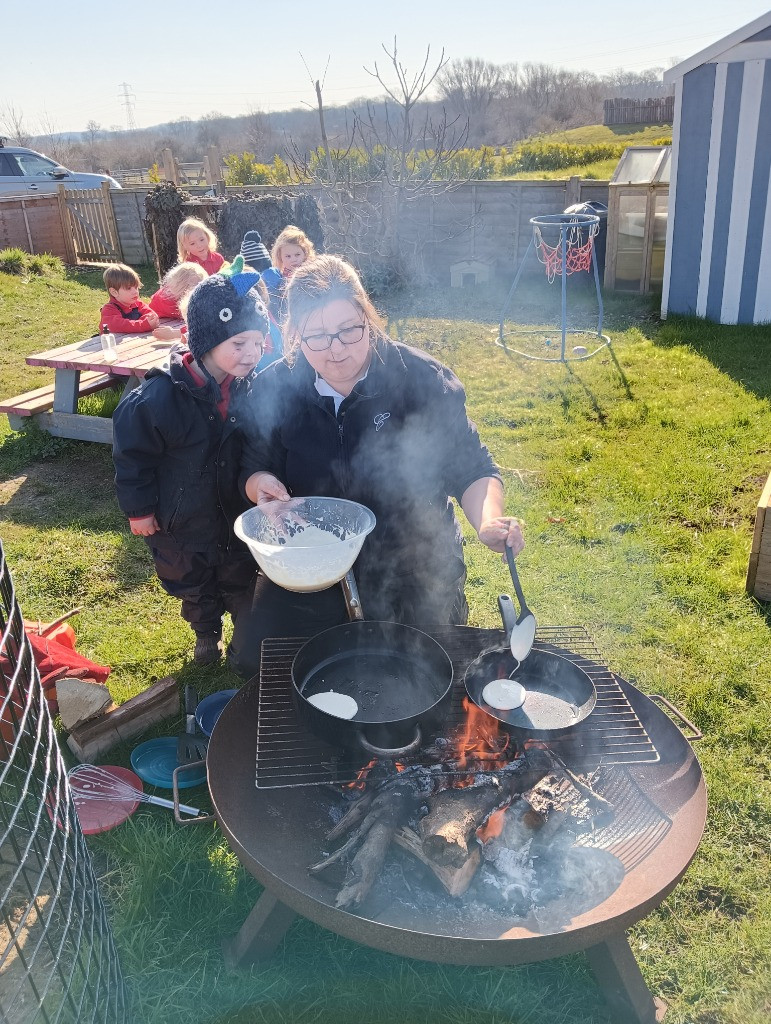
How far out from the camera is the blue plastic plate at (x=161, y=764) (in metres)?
2.79

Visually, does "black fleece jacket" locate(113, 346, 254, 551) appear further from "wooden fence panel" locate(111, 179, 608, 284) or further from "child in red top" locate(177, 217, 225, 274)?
"wooden fence panel" locate(111, 179, 608, 284)

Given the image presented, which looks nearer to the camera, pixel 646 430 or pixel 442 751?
pixel 442 751

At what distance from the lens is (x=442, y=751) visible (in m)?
2.17

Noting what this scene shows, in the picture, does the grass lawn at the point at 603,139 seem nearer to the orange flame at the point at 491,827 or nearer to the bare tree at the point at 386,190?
the bare tree at the point at 386,190

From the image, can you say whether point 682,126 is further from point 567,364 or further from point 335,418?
point 335,418

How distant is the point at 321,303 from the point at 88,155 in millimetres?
42699

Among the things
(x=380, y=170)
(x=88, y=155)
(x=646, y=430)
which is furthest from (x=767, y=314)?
(x=88, y=155)

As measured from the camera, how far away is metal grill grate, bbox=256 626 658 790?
206 cm

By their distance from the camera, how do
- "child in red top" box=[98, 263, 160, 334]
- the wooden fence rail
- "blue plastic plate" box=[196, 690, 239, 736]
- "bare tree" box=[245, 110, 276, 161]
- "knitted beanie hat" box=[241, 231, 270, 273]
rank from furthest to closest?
"bare tree" box=[245, 110, 276, 161], the wooden fence rail, "child in red top" box=[98, 263, 160, 334], "knitted beanie hat" box=[241, 231, 270, 273], "blue plastic plate" box=[196, 690, 239, 736]

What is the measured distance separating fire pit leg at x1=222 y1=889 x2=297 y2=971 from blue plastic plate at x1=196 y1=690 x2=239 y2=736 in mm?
938

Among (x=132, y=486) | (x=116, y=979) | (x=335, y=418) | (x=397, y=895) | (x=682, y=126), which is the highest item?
(x=682, y=126)

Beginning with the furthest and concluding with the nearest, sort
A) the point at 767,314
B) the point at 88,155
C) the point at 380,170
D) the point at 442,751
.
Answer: the point at 88,155, the point at 380,170, the point at 767,314, the point at 442,751

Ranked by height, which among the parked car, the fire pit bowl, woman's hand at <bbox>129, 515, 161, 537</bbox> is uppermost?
the parked car

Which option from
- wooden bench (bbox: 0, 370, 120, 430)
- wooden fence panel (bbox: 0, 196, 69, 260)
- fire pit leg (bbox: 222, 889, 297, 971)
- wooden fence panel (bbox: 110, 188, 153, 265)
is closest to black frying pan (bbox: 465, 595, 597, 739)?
fire pit leg (bbox: 222, 889, 297, 971)
